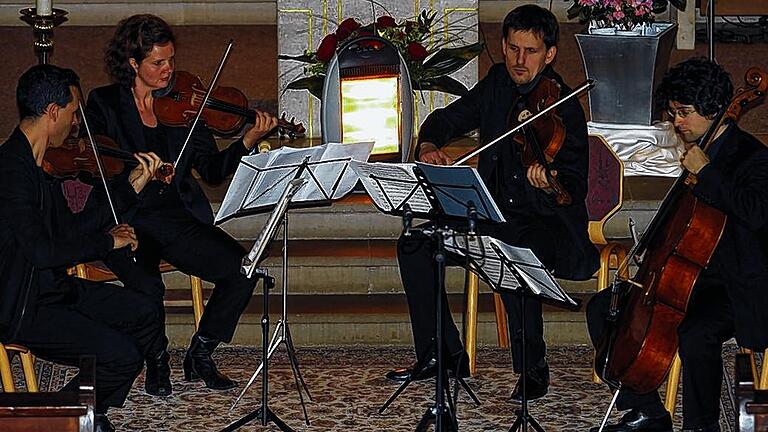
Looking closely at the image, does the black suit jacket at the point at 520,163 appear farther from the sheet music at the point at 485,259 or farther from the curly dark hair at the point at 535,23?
the sheet music at the point at 485,259

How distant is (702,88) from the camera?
13.9ft

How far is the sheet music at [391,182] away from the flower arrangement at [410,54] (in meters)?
1.87

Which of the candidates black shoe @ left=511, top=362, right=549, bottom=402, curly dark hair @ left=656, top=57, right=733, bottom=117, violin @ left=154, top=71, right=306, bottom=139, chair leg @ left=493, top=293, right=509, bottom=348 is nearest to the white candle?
violin @ left=154, top=71, right=306, bottom=139

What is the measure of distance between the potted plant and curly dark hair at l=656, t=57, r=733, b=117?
226cm

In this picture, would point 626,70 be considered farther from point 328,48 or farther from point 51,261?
point 51,261

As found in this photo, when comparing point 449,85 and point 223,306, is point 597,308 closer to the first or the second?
point 223,306

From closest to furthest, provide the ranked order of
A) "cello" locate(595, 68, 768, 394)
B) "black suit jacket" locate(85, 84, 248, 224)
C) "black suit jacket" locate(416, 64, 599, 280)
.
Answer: "cello" locate(595, 68, 768, 394) → "black suit jacket" locate(416, 64, 599, 280) → "black suit jacket" locate(85, 84, 248, 224)

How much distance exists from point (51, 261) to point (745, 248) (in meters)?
2.06

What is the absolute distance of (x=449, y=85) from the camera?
6.48 m

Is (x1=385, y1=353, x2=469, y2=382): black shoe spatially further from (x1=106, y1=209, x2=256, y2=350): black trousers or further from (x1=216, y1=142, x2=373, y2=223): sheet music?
(x1=216, y1=142, x2=373, y2=223): sheet music

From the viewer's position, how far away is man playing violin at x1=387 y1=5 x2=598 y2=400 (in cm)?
486

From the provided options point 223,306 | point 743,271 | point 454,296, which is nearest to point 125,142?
point 223,306

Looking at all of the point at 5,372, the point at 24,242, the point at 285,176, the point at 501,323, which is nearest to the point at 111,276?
the point at 5,372

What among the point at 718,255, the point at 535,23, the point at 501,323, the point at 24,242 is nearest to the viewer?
the point at 24,242
